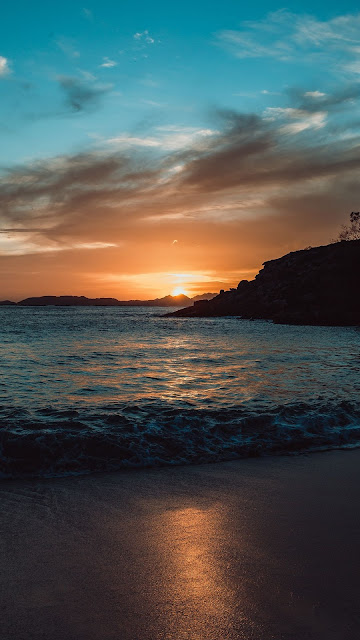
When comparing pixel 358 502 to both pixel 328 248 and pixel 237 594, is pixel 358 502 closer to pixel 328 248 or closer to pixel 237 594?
pixel 237 594

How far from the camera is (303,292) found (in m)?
80.4

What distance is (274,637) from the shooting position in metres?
3.02

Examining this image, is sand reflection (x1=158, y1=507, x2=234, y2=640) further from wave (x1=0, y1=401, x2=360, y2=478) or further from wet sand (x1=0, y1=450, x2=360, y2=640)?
wave (x1=0, y1=401, x2=360, y2=478)

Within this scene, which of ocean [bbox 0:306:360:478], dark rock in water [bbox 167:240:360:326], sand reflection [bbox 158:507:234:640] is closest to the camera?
sand reflection [bbox 158:507:234:640]

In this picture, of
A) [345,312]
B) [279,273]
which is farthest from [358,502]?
[279,273]

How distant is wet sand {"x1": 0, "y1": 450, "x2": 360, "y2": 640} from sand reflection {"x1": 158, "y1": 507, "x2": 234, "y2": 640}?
1 cm

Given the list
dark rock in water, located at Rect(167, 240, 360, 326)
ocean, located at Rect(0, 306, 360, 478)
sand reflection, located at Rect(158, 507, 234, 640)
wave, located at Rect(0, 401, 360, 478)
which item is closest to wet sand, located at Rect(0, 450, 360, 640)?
sand reflection, located at Rect(158, 507, 234, 640)

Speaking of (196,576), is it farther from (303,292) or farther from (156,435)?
(303,292)

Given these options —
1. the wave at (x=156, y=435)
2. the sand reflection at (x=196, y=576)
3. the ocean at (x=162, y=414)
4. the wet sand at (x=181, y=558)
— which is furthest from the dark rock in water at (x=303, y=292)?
the sand reflection at (x=196, y=576)

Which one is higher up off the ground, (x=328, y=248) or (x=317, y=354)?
(x=328, y=248)

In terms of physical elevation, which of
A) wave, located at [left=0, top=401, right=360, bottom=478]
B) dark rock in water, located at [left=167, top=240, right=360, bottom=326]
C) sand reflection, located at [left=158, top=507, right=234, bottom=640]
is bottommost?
wave, located at [left=0, top=401, right=360, bottom=478]

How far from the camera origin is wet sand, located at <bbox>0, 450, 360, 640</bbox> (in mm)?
3160

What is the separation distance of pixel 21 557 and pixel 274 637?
2.43m

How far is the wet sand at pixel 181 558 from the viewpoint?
10.4ft
